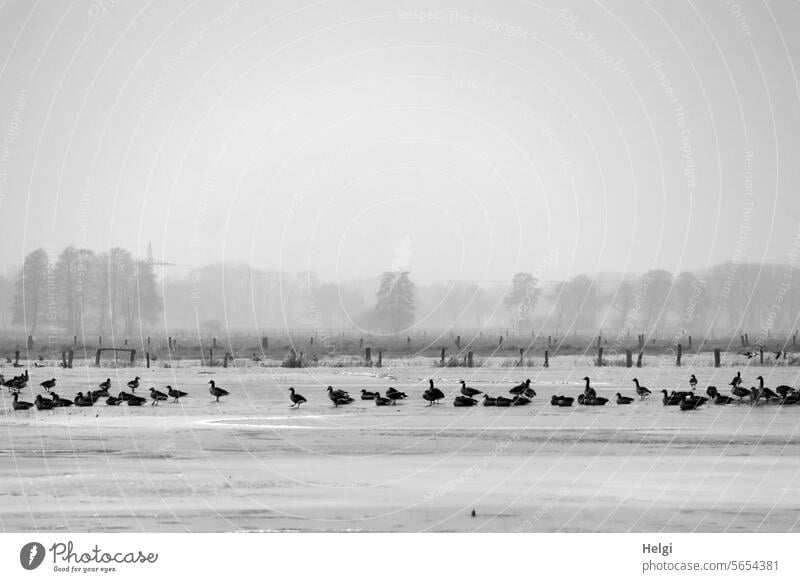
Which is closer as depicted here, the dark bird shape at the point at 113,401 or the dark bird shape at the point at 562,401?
the dark bird shape at the point at 562,401

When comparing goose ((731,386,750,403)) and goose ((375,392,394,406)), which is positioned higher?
goose ((731,386,750,403))

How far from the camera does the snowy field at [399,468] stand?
16.1 m

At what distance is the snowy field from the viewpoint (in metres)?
16.1

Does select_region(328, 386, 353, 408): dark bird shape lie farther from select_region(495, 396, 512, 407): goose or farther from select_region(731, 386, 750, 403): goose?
select_region(731, 386, 750, 403): goose

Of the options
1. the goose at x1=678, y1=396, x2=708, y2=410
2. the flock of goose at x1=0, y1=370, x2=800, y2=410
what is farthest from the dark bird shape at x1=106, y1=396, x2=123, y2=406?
the goose at x1=678, y1=396, x2=708, y2=410

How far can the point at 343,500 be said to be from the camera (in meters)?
17.2

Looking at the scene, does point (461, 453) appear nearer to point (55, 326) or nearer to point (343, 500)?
point (343, 500)

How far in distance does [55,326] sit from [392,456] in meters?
96.0

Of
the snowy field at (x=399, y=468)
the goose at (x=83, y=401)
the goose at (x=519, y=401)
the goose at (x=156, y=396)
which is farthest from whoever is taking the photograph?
the goose at (x=156, y=396)

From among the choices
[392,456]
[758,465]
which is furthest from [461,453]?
[758,465]

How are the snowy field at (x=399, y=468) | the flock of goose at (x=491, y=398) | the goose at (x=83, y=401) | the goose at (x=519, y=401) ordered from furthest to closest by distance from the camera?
the goose at (x=519, y=401) < the goose at (x=83, y=401) < the flock of goose at (x=491, y=398) < the snowy field at (x=399, y=468)

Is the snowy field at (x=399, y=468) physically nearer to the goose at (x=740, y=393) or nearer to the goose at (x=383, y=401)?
the goose at (x=383, y=401)

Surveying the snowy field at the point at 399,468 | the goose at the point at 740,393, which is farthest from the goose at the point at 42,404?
the goose at the point at 740,393
